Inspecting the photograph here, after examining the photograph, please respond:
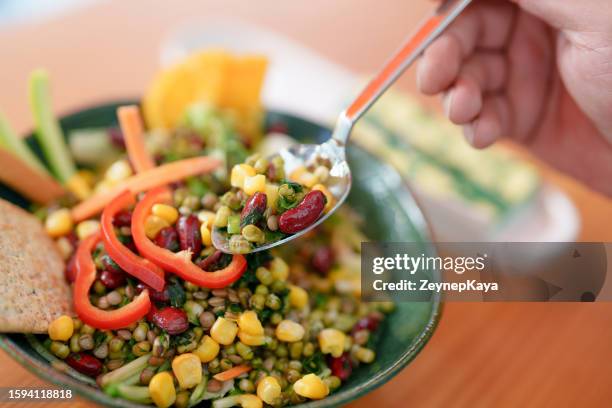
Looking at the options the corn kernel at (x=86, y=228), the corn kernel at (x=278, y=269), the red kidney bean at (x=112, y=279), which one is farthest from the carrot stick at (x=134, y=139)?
the corn kernel at (x=278, y=269)

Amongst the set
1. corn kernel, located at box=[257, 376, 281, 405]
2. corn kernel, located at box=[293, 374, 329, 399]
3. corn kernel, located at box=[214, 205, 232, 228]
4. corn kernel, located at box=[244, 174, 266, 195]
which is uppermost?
corn kernel, located at box=[244, 174, 266, 195]

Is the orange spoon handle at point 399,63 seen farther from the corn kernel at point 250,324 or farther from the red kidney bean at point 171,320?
the red kidney bean at point 171,320

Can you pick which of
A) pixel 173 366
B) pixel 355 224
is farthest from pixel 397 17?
pixel 173 366

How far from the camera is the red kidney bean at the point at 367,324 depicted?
1.89 meters

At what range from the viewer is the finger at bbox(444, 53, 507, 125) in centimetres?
199

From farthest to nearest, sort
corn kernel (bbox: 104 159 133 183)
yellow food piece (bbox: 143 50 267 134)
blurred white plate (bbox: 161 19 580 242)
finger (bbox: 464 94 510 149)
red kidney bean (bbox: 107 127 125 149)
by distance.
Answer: blurred white plate (bbox: 161 19 580 242), yellow food piece (bbox: 143 50 267 134), red kidney bean (bbox: 107 127 125 149), finger (bbox: 464 94 510 149), corn kernel (bbox: 104 159 133 183)

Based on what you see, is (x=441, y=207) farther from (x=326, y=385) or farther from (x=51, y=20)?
(x=51, y=20)

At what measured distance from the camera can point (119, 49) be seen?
3326 millimetres

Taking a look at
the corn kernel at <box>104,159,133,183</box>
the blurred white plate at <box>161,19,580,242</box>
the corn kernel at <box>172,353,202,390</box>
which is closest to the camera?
the corn kernel at <box>172,353,202,390</box>

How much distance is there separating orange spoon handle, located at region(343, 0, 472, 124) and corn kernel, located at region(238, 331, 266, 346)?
73 centimetres

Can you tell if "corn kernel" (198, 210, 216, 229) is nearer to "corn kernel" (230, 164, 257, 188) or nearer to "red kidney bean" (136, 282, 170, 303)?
"corn kernel" (230, 164, 257, 188)

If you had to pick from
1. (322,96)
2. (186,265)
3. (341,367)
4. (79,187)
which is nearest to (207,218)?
(186,265)

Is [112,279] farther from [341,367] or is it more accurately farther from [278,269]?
[341,367]

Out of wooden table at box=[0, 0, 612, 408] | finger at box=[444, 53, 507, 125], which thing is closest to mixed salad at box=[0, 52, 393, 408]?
wooden table at box=[0, 0, 612, 408]
